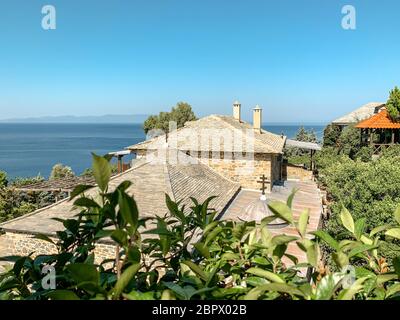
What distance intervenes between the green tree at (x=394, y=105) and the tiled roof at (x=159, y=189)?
15.1 meters

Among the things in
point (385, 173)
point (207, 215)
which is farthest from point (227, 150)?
point (207, 215)

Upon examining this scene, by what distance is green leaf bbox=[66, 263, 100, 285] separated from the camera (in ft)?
3.53

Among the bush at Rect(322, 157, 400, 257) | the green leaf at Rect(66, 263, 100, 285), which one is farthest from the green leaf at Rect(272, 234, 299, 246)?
the bush at Rect(322, 157, 400, 257)

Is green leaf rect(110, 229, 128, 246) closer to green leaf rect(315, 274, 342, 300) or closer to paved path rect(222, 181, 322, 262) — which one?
green leaf rect(315, 274, 342, 300)

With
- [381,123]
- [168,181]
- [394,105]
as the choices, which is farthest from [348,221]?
[381,123]

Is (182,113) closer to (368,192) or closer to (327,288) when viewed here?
(368,192)

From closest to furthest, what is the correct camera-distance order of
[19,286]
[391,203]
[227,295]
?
[227,295] < [19,286] < [391,203]

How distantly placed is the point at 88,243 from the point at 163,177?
11136mm

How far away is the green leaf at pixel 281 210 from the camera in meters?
1.45

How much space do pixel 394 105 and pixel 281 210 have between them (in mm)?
27034

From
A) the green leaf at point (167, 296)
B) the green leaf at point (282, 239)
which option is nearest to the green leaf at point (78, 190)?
the green leaf at point (167, 296)

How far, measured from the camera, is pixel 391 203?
12148 millimetres

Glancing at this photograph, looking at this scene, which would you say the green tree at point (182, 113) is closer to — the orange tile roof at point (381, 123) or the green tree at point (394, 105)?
the orange tile roof at point (381, 123)
